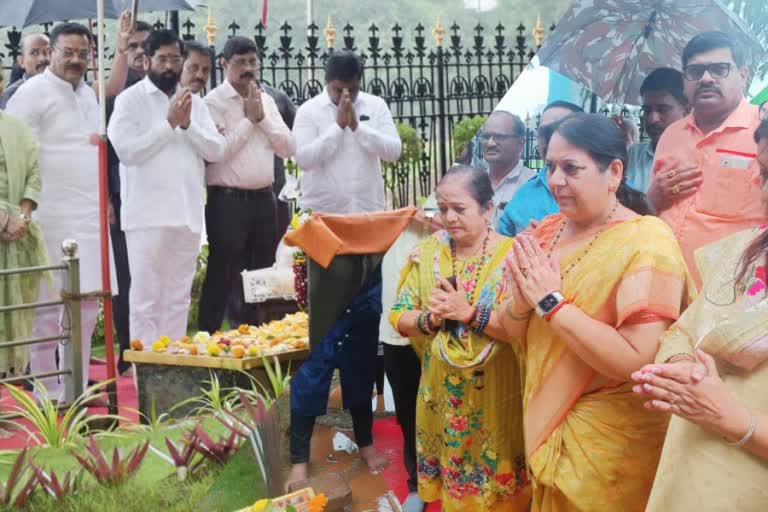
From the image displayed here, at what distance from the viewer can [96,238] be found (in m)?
6.27

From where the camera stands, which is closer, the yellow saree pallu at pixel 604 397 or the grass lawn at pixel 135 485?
the yellow saree pallu at pixel 604 397

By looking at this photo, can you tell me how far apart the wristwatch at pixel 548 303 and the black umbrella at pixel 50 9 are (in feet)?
12.4

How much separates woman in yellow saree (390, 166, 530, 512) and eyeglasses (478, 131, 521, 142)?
12cm

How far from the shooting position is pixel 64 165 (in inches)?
243

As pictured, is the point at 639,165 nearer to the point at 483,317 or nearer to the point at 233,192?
the point at 483,317

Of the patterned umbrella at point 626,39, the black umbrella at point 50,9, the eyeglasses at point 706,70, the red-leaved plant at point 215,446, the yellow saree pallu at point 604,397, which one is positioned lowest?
the red-leaved plant at point 215,446

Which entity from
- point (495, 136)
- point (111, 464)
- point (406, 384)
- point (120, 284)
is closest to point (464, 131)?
point (120, 284)

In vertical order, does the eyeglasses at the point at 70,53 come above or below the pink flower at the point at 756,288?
above

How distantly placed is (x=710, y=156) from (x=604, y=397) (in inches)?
26.3

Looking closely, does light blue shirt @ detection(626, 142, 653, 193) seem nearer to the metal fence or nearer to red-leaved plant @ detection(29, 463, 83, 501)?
red-leaved plant @ detection(29, 463, 83, 501)

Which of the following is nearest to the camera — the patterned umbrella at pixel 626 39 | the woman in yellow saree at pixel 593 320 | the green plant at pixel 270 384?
the woman in yellow saree at pixel 593 320

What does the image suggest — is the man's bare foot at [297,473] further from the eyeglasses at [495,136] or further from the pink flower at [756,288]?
the pink flower at [756,288]

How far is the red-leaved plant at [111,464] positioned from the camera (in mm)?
4234

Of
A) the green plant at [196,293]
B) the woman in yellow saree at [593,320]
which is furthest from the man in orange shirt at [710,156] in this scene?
the green plant at [196,293]
